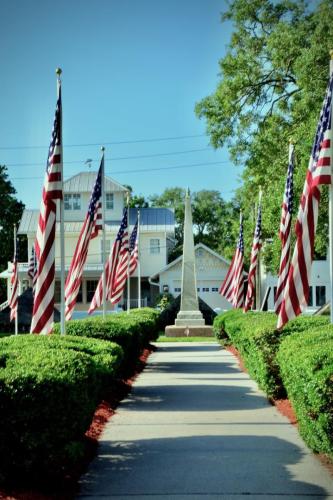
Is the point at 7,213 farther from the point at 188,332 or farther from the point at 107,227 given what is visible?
the point at 188,332

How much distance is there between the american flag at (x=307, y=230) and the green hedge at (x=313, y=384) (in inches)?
53.3

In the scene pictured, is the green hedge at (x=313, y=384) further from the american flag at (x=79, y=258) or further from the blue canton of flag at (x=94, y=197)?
the blue canton of flag at (x=94, y=197)

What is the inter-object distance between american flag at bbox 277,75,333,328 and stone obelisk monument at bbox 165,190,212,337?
23.5 m

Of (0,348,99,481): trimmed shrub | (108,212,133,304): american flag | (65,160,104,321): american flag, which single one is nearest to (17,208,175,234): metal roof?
(108,212,133,304): american flag

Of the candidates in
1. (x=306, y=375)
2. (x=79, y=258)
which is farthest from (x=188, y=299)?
(x=306, y=375)

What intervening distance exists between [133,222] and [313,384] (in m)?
48.2

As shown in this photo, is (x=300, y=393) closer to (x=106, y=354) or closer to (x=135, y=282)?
(x=106, y=354)

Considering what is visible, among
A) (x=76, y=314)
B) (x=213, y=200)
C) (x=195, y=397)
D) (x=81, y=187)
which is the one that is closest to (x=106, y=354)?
(x=195, y=397)

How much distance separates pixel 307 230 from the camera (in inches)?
426

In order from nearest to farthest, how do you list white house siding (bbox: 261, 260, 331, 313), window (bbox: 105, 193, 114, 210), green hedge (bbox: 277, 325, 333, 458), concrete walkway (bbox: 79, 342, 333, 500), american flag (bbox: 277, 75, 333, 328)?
1. green hedge (bbox: 277, 325, 333, 458)
2. concrete walkway (bbox: 79, 342, 333, 500)
3. american flag (bbox: 277, 75, 333, 328)
4. white house siding (bbox: 261, 260, 331, 313)
5. window (bbox: 105, 193, 114, 210)

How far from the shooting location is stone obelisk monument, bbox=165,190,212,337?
34969 millimetres

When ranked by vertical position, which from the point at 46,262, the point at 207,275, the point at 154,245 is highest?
the point at 154,245

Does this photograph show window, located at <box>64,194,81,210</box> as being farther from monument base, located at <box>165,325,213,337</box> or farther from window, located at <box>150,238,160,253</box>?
monument base, located at <box>165,325,213,337</box>

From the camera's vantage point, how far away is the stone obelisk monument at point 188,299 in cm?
3497
